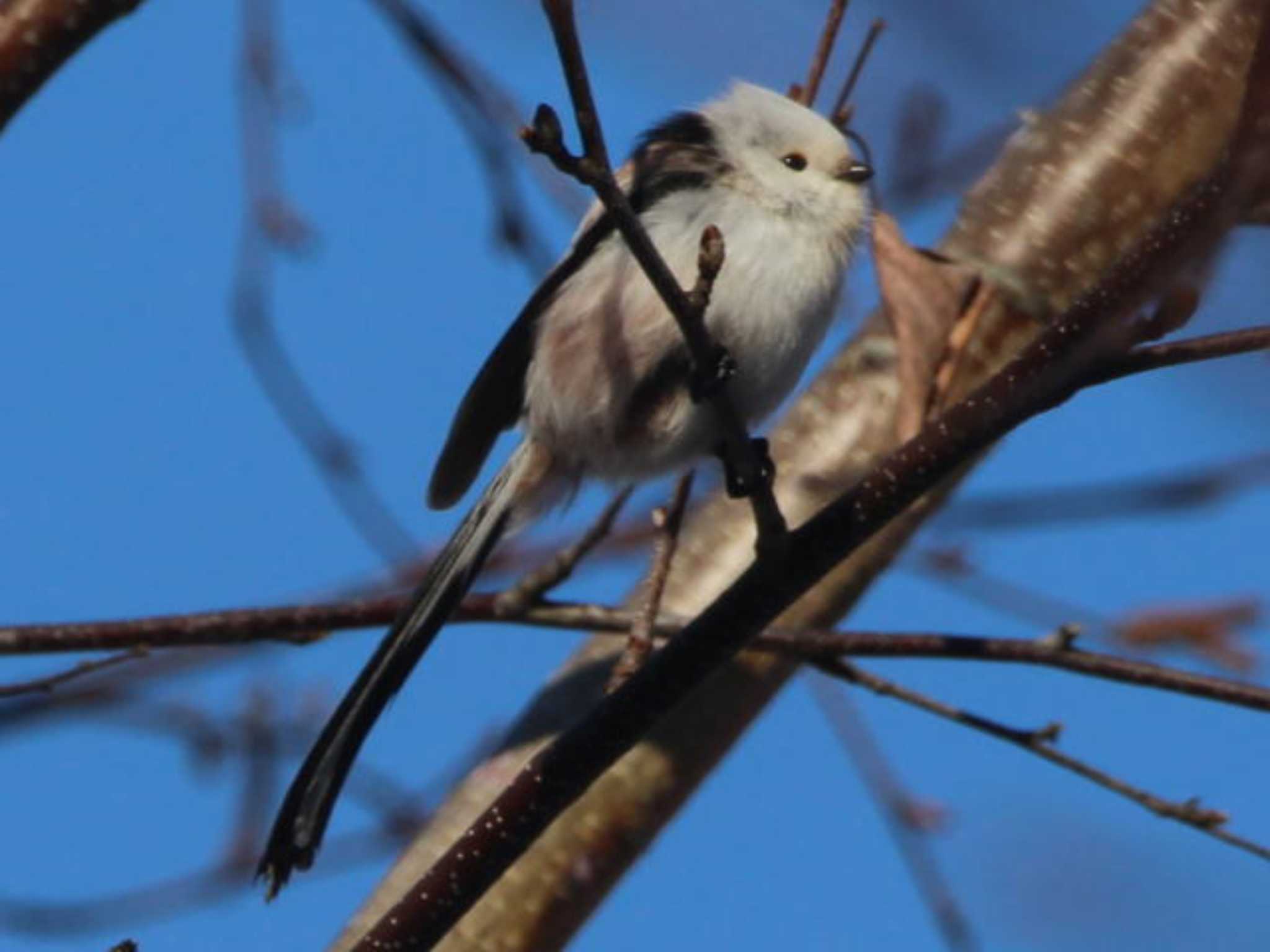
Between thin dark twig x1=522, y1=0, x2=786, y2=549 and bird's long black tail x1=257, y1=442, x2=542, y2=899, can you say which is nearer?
thin dark twig x1=522, y1=0, x2=786, y2=549

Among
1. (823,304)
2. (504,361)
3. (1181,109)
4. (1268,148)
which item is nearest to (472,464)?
(504,361)

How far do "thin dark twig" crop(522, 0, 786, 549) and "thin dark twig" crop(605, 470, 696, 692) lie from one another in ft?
0.53

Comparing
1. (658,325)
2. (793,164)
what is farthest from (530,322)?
(793,164)

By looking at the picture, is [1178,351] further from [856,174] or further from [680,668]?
[856,174]

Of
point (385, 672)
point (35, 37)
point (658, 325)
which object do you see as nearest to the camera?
point (35, 37)

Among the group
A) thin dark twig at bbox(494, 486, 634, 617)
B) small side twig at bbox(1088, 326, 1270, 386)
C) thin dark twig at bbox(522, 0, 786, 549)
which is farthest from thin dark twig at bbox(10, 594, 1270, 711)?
small side twig at bbox(1088, 326, 1270, 386)

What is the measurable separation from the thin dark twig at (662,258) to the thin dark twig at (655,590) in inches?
6.3

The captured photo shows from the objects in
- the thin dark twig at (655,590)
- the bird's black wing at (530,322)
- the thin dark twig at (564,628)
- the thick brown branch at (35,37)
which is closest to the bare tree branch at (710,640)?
the thin dark twig at (655,590)

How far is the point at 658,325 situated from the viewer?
A: 2301 millimetres

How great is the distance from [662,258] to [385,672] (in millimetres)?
597

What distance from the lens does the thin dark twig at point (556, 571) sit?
2.28 metres

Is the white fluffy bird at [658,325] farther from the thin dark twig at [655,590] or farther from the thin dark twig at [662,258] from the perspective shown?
the thin dark twig at [662,258]

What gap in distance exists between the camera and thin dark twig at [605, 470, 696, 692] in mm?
2029

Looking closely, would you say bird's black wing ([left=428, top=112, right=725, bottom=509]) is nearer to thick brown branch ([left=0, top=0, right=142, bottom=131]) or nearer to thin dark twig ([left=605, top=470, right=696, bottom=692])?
thin dark twig ([left=605, top=470, right=696, bottom=692])
